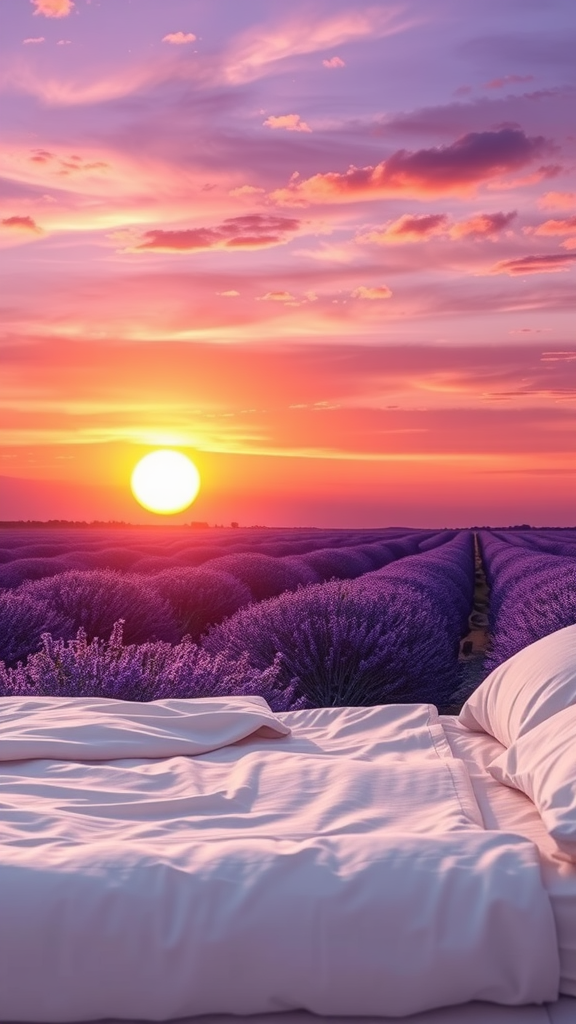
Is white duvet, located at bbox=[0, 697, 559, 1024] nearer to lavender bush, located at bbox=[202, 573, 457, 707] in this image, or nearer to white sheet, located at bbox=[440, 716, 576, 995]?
white sheet, located at bbox=[440, 716, 576, 995]

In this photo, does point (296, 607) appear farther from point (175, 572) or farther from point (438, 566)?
point (438, 566)

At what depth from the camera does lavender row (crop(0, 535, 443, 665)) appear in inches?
264

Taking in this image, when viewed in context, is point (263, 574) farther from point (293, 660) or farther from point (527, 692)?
point (527, 692)

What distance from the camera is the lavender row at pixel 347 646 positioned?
584cm

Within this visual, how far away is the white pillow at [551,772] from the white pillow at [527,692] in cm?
24

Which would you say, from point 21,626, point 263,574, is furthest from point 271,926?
point 263,574

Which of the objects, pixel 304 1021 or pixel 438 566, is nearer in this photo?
pixel 304 1021

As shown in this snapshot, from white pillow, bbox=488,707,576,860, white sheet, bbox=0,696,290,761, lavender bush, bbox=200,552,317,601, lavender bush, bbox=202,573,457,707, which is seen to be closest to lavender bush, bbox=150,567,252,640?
lavender bush, bbox=200,552,317,601

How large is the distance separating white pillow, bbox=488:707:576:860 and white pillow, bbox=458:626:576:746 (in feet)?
0.78

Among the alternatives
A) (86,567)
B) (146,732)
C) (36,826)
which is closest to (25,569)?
(86,567)

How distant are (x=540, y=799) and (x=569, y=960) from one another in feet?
1.23

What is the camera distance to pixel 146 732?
9.10 ft

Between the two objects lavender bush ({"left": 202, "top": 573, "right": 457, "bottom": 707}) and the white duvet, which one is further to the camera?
lavender bush ({"left": 202, "top": 573, "right": 457, "bottom": 707})

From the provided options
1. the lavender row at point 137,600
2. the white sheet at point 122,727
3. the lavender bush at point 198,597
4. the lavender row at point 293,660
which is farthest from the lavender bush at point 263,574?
the white sheet at point 122,727
